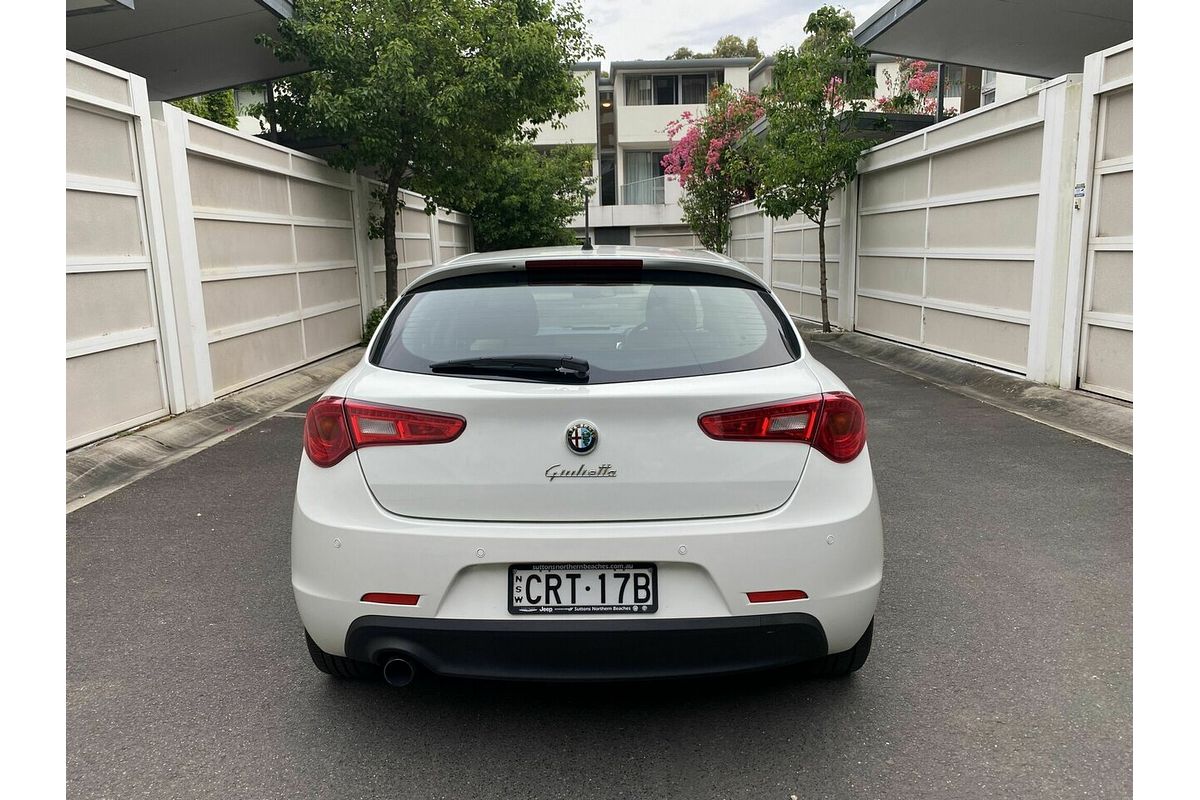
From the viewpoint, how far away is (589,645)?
239 cm

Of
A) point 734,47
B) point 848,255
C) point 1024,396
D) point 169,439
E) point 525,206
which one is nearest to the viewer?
point 169,439

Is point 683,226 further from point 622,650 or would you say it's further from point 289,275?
point 622,650

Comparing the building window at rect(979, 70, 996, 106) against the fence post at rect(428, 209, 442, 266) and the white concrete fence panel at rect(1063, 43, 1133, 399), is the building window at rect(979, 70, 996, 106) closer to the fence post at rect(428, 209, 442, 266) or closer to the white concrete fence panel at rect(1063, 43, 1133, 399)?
the fence post at rect(428, 209, 442, 266)

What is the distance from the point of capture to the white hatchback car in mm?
2396

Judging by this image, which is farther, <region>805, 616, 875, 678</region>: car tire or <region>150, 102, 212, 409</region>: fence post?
<region>150, 102, 212, 409</region>: fence post

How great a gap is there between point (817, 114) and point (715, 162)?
9952 mm

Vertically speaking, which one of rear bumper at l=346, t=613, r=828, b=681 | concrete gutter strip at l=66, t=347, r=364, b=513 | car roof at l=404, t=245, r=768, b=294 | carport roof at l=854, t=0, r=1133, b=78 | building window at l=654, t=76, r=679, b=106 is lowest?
concrete gutter strip at l=66, t=347, r=364, b=513

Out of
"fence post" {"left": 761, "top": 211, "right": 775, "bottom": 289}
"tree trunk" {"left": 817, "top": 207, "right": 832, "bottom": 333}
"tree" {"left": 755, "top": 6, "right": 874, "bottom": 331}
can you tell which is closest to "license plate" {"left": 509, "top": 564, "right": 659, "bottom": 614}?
"tree" {"left": 755, "top": 6, "right": 874, "bottom": 331}

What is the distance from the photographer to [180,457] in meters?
6.59

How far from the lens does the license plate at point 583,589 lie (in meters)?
2.40

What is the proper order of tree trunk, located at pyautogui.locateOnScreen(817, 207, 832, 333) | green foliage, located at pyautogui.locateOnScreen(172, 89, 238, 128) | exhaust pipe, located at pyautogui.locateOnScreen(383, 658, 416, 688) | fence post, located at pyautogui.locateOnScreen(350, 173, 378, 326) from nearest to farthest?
exhaust pipe, located at pyautogui.locateOnScreen(383, 658, 416, 688) → fence post, located at pyautogui.locateOnScreen(350, 173, 378, 326) → tree trunk, located at pyautogui.locateOnScreen(817, 207, 832, 333) → green foliage, located at pyautogui.locateOnScreen(172, 89, 238, 128)

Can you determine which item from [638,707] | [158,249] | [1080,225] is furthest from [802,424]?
[158,249]

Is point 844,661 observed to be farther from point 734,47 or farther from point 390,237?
point 734,47

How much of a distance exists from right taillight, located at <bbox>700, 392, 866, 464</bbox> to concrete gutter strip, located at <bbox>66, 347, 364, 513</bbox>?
15.0 ft
